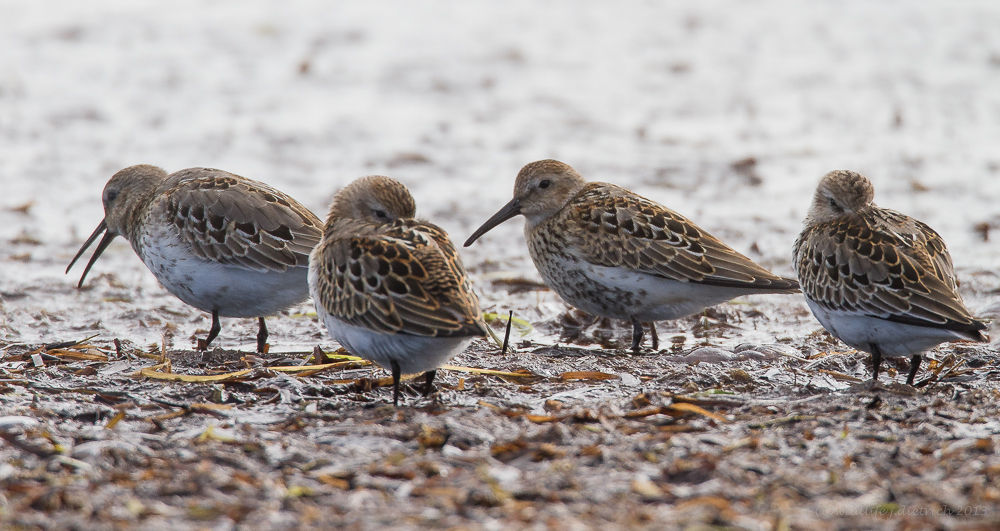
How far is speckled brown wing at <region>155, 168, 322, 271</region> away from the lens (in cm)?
695

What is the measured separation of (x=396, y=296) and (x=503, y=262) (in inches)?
169

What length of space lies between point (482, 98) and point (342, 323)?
944 centimetres

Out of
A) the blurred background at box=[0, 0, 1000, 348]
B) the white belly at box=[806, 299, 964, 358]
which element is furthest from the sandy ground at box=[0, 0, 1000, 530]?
the white belly at box=[806, 299, 964, 358]

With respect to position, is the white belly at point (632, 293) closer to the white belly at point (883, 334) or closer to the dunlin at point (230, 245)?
the white belly at point (883, 334)

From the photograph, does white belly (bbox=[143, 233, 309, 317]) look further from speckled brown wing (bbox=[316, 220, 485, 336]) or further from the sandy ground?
speckled brown wing (bbox=[316, 220, 485, 336])

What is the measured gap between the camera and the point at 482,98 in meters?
14.6

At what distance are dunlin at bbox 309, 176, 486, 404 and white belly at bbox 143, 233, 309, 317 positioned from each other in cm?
122

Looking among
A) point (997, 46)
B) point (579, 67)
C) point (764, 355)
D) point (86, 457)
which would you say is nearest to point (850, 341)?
point (764, 355)

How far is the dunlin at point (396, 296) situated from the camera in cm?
522

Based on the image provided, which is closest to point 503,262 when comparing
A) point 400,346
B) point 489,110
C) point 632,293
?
point 632,293

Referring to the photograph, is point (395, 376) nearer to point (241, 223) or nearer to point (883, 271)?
point (241, 223)

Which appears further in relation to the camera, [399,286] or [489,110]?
[489,110]

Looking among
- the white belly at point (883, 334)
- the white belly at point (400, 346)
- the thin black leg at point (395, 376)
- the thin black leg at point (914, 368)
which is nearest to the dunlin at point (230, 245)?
the white belly at point (400, 346)

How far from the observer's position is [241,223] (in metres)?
7.04
